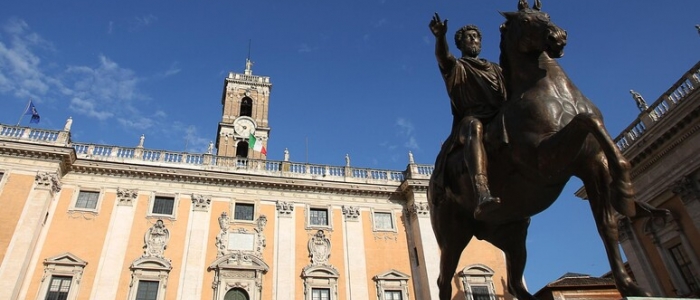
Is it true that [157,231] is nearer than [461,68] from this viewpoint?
No

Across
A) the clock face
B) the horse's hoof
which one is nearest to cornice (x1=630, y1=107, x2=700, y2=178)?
the horse's hoof

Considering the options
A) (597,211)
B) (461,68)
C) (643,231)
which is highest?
(643,231)

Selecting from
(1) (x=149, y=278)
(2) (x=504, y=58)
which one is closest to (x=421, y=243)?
(1) (x=149, y=278)

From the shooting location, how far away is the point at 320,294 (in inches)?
890

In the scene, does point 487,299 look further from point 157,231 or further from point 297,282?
point 157,231

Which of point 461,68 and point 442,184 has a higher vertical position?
point 461,68

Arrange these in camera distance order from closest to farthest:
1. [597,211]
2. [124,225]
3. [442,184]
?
[597,211] < [442,184] < [124,225]

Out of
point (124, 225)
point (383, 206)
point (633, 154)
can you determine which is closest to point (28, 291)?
point (124, 225)

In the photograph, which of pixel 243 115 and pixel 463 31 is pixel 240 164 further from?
pixel 463 31

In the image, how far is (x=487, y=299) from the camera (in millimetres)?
23156

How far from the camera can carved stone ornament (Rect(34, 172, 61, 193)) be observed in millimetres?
21328

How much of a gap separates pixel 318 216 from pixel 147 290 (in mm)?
9127

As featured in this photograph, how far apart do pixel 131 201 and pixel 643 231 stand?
24.1m

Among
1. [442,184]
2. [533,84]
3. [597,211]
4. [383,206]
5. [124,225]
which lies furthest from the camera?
[383,206]
